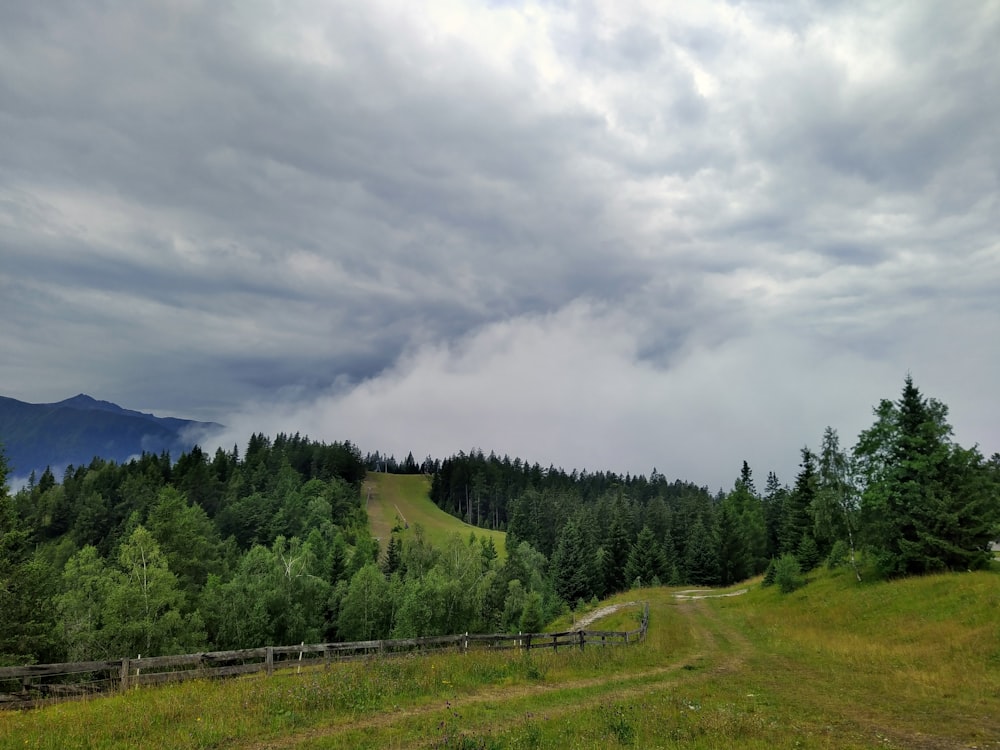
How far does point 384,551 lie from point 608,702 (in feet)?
417

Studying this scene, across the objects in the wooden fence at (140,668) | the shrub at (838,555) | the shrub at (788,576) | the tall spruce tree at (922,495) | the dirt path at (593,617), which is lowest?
the dirt path at (593,617)

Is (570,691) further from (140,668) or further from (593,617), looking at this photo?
(593,617)

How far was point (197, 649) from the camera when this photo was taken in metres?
56.6

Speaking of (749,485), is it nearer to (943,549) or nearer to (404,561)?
(404,561)

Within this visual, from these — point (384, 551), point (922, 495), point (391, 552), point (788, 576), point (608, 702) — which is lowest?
point (384, 551)

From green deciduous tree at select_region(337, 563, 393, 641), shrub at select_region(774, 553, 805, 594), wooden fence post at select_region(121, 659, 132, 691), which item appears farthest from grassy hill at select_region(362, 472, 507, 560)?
wooden fence post at select_region(121, 659, 132, 691)

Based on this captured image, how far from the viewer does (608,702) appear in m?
17.6

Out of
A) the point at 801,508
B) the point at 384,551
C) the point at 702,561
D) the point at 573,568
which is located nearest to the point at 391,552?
the point at 384,551

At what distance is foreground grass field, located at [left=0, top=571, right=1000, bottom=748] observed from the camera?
1291 centimetres

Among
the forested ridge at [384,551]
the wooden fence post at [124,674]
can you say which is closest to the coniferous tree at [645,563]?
the forested ridge at [384,551]

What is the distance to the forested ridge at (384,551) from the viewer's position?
1671 inches

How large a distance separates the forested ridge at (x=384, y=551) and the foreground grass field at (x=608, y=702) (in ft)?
46.3

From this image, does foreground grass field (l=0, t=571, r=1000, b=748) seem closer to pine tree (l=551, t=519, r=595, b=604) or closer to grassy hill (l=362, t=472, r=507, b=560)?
pine tree (l=551, t=519, r=595, b=604)

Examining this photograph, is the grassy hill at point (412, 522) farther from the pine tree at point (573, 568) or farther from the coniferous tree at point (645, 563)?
the coniferous tree at point (645, 563)
